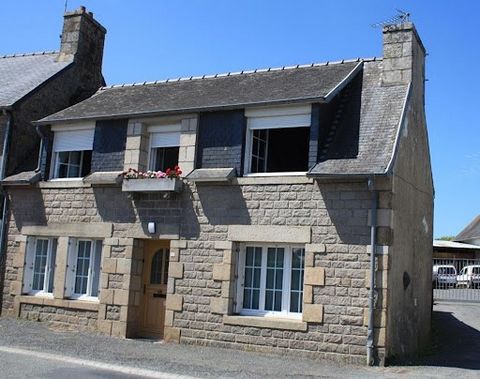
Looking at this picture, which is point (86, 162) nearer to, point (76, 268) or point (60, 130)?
point (60, 130)

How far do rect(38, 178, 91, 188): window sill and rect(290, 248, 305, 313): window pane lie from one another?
5033 mm

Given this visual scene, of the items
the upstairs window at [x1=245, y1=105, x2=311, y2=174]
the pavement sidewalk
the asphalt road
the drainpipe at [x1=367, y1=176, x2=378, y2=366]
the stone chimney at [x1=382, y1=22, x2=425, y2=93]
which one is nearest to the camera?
the asphalt road

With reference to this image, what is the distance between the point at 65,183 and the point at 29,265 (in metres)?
2.16

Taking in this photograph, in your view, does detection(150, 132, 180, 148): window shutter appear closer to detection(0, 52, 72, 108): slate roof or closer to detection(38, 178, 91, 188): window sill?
detection(38, 178, 91, 188): window sill

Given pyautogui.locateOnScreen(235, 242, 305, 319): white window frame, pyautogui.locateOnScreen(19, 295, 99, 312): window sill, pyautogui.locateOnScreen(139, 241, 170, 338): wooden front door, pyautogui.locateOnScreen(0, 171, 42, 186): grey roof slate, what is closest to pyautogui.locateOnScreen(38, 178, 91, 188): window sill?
pyautogui.locateOnScreen(0, 171, 42, 186): grey roof slate

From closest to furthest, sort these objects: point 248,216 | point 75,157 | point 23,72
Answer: point 248,216
point 75,157
point 23,72

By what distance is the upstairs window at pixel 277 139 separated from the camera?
11219 mm

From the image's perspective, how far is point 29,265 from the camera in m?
13.6

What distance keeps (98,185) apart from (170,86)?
3.35m

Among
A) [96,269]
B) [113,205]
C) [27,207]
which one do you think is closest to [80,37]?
[27,207]

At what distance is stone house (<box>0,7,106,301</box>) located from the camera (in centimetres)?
1423

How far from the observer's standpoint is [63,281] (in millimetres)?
12789

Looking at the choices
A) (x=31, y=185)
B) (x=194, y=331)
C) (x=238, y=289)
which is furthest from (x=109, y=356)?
(x=31, y=185)

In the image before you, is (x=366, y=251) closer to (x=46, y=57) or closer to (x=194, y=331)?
(x=194, y=331)
